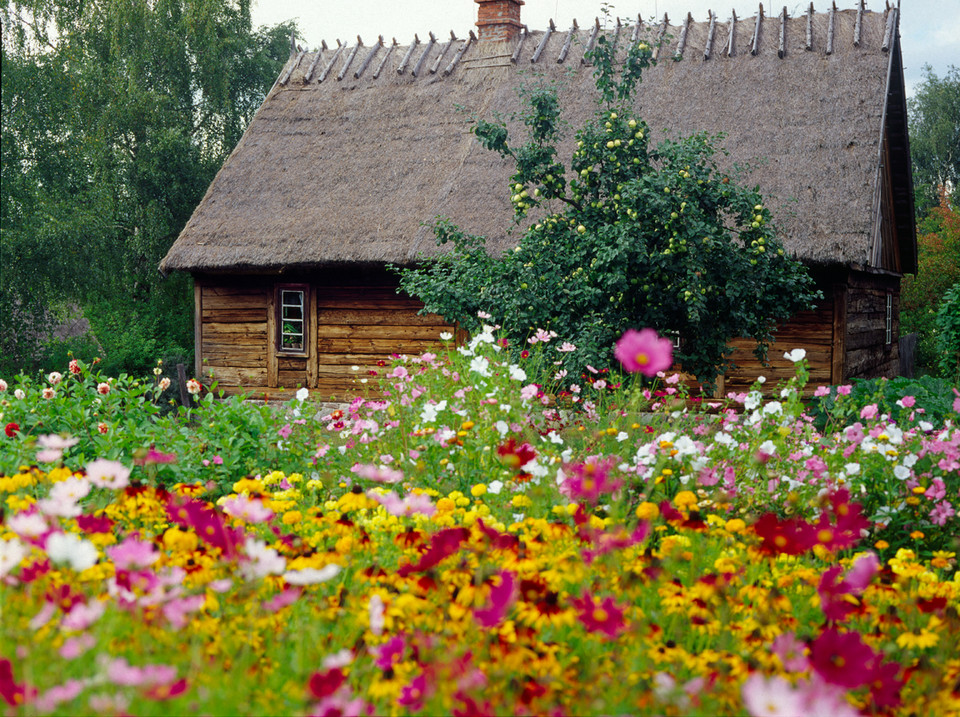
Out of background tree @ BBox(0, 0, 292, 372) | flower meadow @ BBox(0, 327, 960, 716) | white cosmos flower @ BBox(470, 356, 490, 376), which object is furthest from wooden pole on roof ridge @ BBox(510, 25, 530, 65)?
flower meadow @ BBox(0, 327, 960, 716)

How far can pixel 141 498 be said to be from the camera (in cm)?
252

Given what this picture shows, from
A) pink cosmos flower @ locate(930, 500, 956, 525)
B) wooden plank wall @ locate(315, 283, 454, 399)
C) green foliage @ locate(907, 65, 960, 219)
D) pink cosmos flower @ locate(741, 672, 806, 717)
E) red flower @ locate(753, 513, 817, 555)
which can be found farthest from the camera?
green foliage @ locate(907, 65, 960, 219)

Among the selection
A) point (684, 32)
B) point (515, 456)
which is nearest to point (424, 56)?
point (684, 32)

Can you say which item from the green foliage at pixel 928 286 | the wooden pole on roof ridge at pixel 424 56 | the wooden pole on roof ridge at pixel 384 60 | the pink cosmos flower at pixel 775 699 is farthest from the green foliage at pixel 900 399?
the green foliage at pixel 928 286

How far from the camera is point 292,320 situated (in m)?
12.4

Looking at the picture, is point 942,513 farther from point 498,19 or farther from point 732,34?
point 498,19

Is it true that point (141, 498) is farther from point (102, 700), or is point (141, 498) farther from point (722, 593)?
point (722, 593)

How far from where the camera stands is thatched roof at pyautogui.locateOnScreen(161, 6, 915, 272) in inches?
396

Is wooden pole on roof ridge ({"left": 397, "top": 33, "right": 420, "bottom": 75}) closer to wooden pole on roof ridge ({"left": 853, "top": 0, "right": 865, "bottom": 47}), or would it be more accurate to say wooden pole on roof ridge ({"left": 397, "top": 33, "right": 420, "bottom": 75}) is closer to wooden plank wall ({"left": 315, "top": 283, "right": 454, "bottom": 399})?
wooden plank wall ({"left": 315, "top": 283, "right": 454, "bottom": 399})

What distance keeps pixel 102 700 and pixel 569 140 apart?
1060 cm

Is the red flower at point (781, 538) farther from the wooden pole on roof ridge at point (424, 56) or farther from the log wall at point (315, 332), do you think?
the wooden pole on roof ridge at point (424, 56)

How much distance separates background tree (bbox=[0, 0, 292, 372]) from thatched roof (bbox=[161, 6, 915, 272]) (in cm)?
397

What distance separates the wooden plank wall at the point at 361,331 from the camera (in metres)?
11.6

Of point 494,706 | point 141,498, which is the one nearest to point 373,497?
point 141,498
